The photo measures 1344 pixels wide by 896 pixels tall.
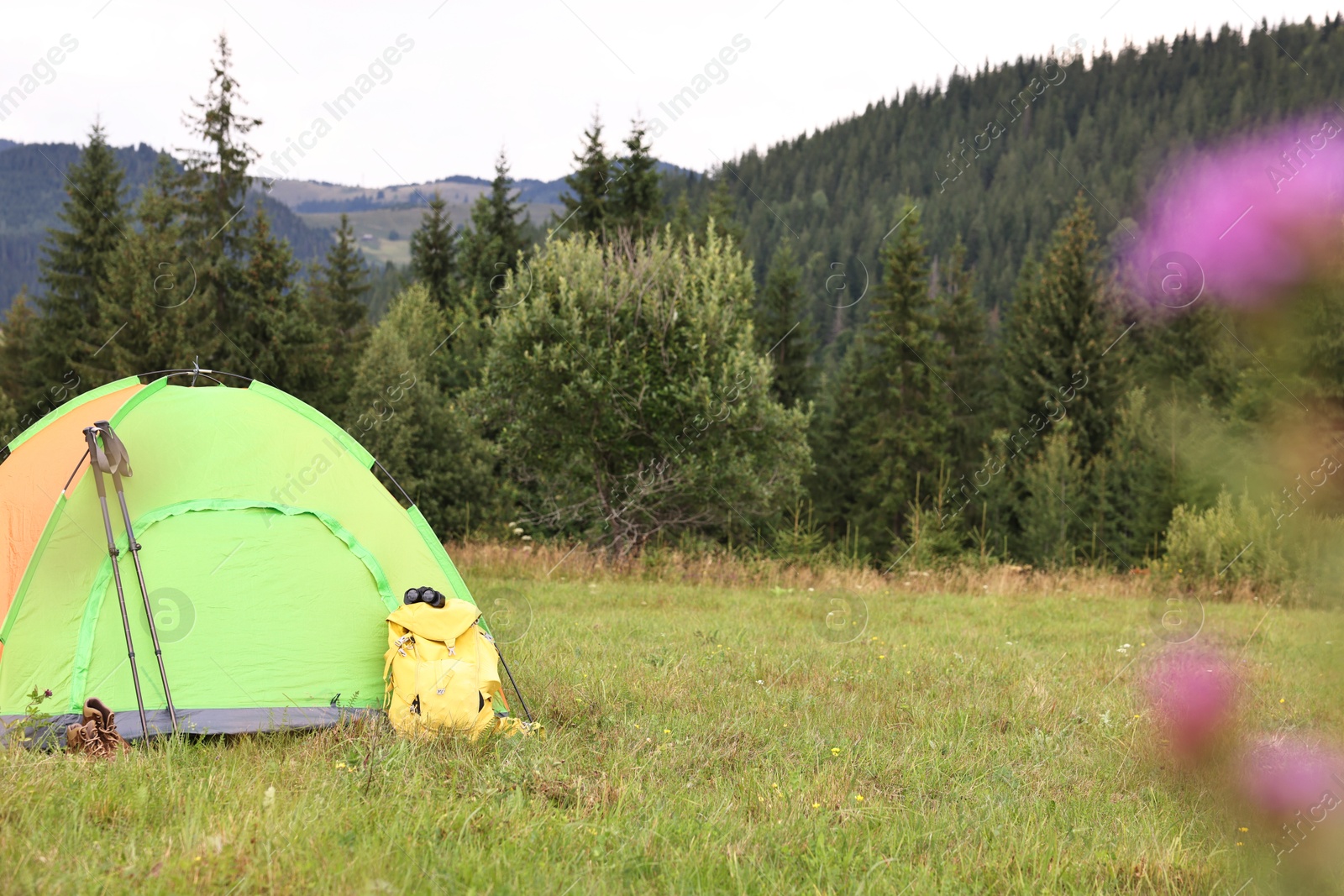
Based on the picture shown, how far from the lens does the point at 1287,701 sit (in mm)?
4668

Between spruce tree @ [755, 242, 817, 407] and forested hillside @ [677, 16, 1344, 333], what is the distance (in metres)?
31.5

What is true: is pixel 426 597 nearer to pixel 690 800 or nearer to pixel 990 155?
pixel 690 800

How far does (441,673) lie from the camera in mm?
4980

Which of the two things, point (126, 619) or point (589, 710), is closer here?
point (126, 619)

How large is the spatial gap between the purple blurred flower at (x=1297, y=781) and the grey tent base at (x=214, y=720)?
15.0ft

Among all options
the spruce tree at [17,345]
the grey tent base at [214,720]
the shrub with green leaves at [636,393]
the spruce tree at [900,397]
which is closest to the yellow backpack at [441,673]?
the grey tent base at [214,720]

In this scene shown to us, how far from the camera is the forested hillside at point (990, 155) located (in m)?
96.1

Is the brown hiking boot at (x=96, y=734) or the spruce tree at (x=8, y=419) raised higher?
the spruce tree at (x=8, y=419)

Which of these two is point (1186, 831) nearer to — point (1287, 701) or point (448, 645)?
point (1287, 701)

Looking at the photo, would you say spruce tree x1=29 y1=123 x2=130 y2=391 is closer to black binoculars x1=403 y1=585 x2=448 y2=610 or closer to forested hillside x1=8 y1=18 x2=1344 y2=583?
forested hillside x1=8 y1=18 x2=1344 y2=583

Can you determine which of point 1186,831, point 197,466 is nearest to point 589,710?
point 197,466

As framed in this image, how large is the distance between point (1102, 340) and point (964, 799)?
4071cm

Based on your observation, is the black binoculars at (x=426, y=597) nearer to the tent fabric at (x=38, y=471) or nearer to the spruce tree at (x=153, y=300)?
the tent fabric at (x=38, y=471)

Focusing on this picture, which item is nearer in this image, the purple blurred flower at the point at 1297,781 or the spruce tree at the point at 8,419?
the purple blurred flower at the point at 1297,781
